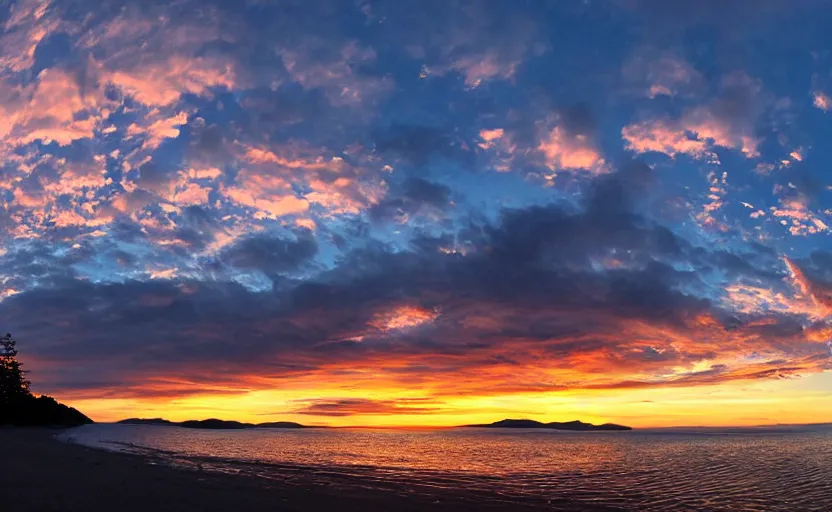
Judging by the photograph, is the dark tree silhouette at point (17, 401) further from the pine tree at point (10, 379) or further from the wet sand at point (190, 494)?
the wet sand at point (190, 494)

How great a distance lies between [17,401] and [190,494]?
13455cm

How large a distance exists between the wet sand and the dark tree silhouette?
11165 centimetres

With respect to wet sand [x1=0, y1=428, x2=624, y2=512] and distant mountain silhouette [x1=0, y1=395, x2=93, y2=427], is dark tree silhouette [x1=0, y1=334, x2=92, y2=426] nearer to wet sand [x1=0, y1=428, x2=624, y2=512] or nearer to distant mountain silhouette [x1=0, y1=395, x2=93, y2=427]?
distant mountain silhouette [x1=0, y1=395, x2=93, y2=427]

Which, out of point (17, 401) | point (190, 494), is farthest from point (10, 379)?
point (190, 494)

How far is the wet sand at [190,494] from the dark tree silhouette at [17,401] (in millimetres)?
111647

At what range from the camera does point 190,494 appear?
26.4 meters

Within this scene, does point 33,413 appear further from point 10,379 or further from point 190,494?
point 190,494

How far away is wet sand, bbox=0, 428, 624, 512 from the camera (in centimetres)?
2247

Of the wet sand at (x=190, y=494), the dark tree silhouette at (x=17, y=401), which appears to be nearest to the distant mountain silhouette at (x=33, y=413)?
the dark tree silhouette at (x=17, y=401)

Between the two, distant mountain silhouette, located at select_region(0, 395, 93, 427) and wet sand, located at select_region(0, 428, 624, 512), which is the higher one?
wet sand, located at select_region(0, 428, 624, 512)

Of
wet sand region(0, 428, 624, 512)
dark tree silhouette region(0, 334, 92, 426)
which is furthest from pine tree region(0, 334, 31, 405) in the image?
wet sand region(0, 428, 624, 512)

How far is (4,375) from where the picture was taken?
127m

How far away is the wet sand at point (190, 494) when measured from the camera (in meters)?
22.5

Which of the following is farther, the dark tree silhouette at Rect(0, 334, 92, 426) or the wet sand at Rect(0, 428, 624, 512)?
the dark tree silhouette at Rect(0, 334, 92, 426)
